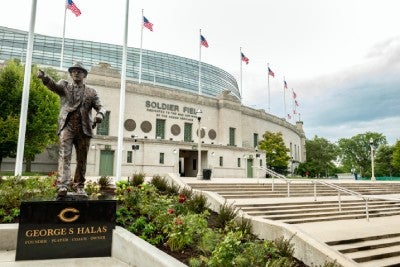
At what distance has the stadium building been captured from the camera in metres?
29.4

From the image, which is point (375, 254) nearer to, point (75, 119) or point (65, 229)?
point (65, 229)

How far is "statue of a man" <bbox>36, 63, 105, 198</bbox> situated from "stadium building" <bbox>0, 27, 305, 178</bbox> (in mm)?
16135

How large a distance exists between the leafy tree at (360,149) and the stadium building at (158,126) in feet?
104

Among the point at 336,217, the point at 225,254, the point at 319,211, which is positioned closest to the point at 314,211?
the point at 319,211

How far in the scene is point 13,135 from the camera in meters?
22.2

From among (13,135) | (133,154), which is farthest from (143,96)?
(13,135)

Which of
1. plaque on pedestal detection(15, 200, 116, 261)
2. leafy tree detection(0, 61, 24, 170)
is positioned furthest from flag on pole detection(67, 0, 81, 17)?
plaque on pedestal detection(15, 200, 116, 261)

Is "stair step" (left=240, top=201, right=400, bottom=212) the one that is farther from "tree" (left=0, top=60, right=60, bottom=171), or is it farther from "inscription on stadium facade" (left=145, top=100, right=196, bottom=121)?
"inscription on stadium facade" (left=145, top=100, right=196, bottom=121)

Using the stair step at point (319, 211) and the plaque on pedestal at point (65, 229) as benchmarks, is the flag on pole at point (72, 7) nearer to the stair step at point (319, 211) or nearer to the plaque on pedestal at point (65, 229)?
the stair step at point (319, 211)

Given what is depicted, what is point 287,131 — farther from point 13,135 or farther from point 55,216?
point 55,216

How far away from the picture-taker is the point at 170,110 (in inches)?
Answer: 1441

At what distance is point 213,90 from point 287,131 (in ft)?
66.9

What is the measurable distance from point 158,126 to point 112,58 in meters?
31.3

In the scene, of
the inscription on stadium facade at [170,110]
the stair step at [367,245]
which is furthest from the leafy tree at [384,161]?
the stair step at [367,245]
